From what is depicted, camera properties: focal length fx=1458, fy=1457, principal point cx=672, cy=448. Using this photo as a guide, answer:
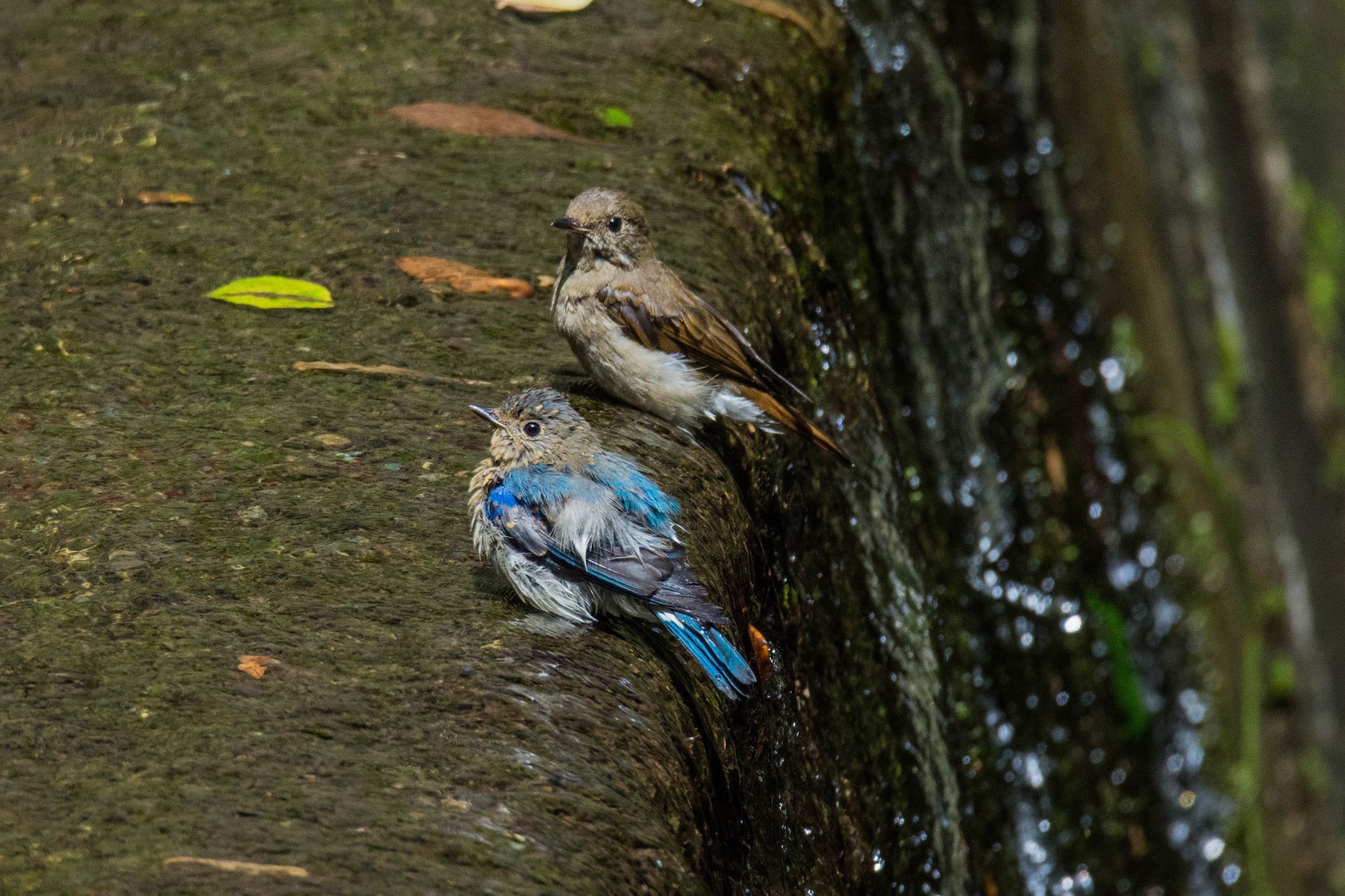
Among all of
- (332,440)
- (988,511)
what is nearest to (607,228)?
(332,440)

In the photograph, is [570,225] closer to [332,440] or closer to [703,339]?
[703,339]

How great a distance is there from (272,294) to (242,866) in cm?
223

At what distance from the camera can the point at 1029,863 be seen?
19.2ft

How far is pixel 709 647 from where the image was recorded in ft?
9.82

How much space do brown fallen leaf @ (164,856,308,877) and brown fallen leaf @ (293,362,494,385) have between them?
180cm

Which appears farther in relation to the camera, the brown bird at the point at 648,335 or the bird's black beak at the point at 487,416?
the brown bird at the point at 648,335

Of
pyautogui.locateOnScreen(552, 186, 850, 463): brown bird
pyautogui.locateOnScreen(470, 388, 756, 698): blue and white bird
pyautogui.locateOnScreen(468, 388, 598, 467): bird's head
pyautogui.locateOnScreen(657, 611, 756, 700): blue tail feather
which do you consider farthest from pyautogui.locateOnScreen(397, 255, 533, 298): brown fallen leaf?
pyautogui.locateOnScreen(657, 611, 756, 700): blue tail feather

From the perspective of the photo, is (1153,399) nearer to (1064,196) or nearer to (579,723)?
(1064,196)

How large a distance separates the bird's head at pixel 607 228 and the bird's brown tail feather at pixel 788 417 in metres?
0.52

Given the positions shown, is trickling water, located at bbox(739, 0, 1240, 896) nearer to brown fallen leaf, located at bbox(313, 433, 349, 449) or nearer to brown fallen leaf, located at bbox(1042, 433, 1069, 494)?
brown fallen leaf, located at bbox(1042, 433, 1069, 494)

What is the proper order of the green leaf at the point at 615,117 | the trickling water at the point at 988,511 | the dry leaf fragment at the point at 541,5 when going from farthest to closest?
the dry leaf fragment at the point at 541,5
the trickling water at the point at 988,511
the green leaf at the point at 615,117

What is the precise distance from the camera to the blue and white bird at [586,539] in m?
2.99

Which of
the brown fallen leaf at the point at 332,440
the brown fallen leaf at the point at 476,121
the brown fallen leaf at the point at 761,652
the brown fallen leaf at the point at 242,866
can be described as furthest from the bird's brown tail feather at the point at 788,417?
the brown fallen leaf at the point at 242,866

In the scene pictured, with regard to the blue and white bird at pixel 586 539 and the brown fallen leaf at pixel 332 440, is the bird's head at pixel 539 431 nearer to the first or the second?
the blue and white bird at pixel 586 539
